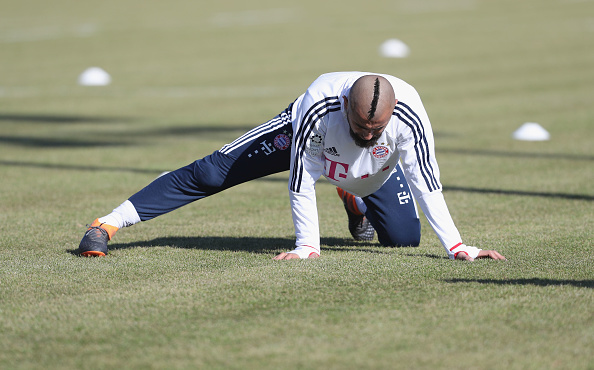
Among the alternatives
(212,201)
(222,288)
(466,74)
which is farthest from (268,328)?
(466,74)

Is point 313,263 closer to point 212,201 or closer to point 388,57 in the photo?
point 212,201

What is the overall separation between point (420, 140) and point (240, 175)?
1511mm

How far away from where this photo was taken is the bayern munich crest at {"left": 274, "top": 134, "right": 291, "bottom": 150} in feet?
21.0

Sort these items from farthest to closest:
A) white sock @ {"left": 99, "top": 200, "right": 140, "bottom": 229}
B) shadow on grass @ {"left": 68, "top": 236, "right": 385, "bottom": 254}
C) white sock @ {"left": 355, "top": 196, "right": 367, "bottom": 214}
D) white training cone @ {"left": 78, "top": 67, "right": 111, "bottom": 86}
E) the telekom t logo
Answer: white training cone @ {"left": 78, "top": 67, "right": 111, "bottom": 86}, white sock @ {"left": 355, "top": 196, "right": 367, "bottom": 214}, shadow on grass @ {"left": 68, "top": 236, "right": 385, "bottom": 254}, white sock @ {"left": 99, "top": 200, "right": 140, "bottom": 229}, the telekom t logo

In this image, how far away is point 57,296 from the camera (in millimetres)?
5211

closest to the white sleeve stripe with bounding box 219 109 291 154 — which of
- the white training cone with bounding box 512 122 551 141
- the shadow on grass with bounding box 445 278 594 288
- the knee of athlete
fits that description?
the knee of athlete

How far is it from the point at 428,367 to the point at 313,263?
2.07 m

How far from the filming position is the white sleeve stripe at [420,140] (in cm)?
572

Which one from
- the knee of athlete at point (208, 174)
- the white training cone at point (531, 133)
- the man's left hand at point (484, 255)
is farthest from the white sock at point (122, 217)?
the white training cone at point (531, 133)

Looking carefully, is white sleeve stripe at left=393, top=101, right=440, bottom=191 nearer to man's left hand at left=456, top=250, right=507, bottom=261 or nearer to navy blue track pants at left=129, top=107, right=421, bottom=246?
man's left hand at left=456, top=250, right=507, bottom=261

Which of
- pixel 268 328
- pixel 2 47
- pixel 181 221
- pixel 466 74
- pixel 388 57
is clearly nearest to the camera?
pixel 268 328

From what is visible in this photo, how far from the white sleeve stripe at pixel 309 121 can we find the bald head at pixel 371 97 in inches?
14.5

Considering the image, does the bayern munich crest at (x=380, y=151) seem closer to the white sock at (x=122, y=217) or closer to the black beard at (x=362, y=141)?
the black beard at (x=362, y=141)

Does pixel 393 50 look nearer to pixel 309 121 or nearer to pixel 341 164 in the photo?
pixel 341 164
